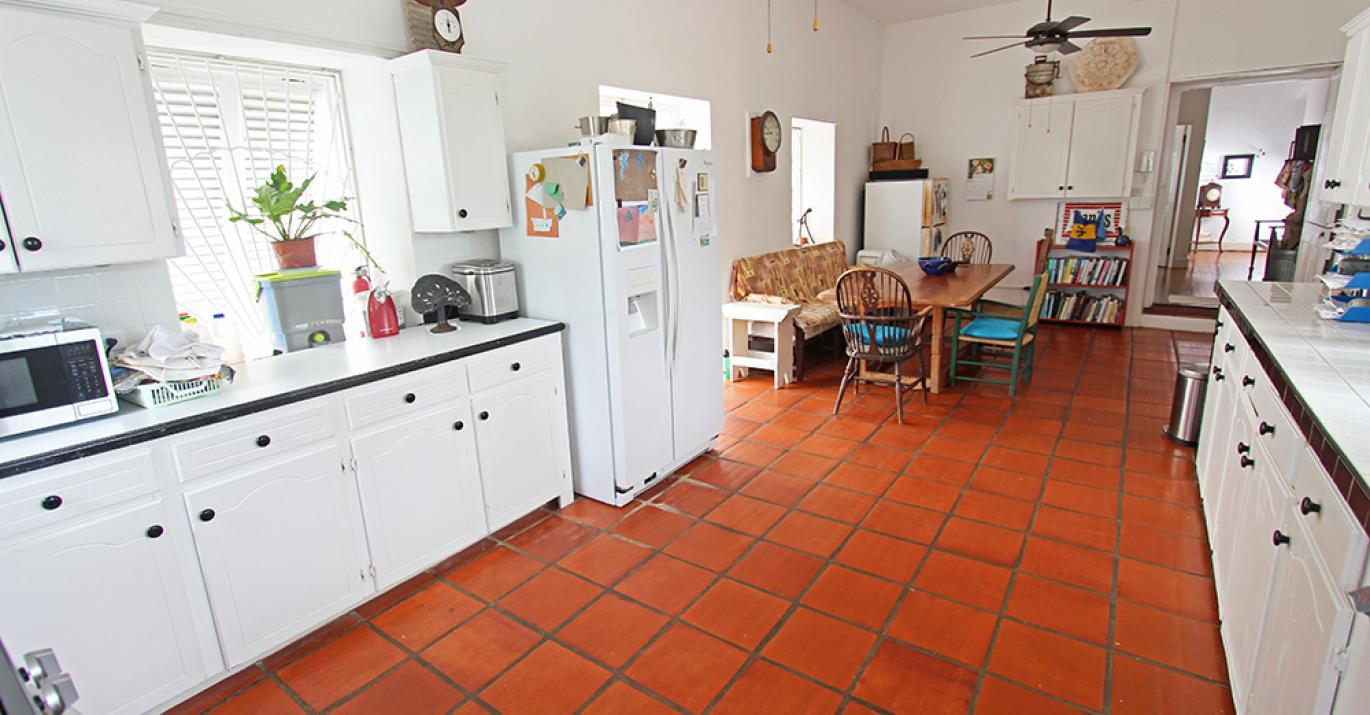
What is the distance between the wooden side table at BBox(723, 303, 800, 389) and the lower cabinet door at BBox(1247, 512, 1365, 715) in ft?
10.3

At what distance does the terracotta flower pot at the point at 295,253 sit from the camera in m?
2.63

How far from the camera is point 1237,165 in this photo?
408 inches

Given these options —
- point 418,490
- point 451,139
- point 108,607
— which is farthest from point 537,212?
point 108,607

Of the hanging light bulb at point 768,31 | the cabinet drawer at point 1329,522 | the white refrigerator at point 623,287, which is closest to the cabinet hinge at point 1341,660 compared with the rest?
the cabinet drawer at point 1329,522

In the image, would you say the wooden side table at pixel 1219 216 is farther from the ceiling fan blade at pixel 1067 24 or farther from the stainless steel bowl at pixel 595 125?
the stainless steel bowl at pixel 595 125

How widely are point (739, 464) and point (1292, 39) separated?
5.80 metres

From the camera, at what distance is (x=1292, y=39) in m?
5.33

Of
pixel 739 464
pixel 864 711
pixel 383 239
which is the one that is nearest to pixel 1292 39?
pixel 739 464

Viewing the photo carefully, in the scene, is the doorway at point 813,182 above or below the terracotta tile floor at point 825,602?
above

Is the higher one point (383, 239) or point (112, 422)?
point (383, 239)

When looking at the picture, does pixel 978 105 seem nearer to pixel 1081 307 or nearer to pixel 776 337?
pixel 1081 307

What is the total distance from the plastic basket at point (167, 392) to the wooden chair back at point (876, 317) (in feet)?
10.2

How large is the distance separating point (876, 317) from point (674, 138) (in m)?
1.65

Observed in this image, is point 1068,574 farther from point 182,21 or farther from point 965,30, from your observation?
point 965,30
